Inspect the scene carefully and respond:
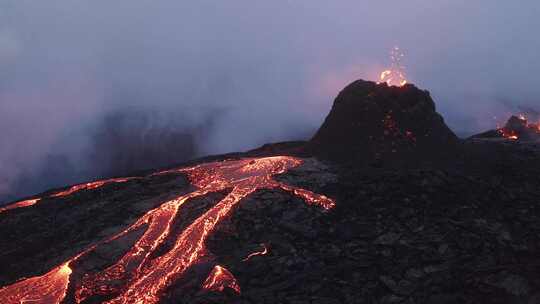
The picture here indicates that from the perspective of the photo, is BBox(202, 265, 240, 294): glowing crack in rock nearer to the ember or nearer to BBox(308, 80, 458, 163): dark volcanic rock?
BBox(308, 80, 458, 163): dark volcanic rock

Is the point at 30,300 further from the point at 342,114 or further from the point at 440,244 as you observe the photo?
the point at 342,114

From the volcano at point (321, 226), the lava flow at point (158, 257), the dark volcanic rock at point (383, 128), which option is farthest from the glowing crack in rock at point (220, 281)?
the dark volcanic rock at point (383, 128)

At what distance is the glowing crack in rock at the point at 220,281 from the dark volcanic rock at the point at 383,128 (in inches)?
476

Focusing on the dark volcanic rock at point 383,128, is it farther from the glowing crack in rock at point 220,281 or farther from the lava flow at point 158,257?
the glowing crack in rock at point 220,281

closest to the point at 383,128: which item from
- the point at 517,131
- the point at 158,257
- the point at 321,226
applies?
the point at 321,226

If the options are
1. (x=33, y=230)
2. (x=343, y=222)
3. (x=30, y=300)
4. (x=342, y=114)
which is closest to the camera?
(x=30, y=300)

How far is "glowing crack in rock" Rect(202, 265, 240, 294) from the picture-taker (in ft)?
66.8

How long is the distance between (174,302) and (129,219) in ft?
29.1

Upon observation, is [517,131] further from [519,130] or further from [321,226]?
[321,226]

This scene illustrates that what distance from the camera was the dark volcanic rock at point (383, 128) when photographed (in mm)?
30611

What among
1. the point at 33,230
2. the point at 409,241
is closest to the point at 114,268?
the point at 33,230

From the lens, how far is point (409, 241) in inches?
890

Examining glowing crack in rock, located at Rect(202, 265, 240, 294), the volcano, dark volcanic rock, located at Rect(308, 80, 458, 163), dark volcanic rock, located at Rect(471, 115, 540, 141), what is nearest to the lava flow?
the volcano

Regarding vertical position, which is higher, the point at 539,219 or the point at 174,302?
the point at 539,219
